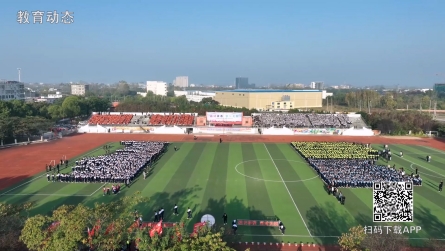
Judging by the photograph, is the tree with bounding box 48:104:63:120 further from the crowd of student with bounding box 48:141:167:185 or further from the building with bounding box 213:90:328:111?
the building with bounding box 213:90:328:111

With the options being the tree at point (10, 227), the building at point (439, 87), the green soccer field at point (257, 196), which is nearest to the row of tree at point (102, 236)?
the tree at point (10, 227)

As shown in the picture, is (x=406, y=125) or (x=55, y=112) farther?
(x=55, y=112)

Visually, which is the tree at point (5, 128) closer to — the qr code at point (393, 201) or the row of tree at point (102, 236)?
the row of tree at point (102, 236)

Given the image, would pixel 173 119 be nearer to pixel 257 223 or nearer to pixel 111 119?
pixel 111 119

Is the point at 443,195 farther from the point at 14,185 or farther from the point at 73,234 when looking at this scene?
the point at 14,185

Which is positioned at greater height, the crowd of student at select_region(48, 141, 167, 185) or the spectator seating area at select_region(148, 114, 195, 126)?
the spectator seating area at select_region(148, 114, 195, 126)

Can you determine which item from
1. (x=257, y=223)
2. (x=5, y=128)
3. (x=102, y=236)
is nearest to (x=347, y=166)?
(x=257, y=223)

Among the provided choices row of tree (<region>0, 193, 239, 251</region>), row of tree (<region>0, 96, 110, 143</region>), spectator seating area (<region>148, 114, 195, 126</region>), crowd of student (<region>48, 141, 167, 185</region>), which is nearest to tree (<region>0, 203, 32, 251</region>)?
row of tree (<region>0, 193, 239, 251</region>)
